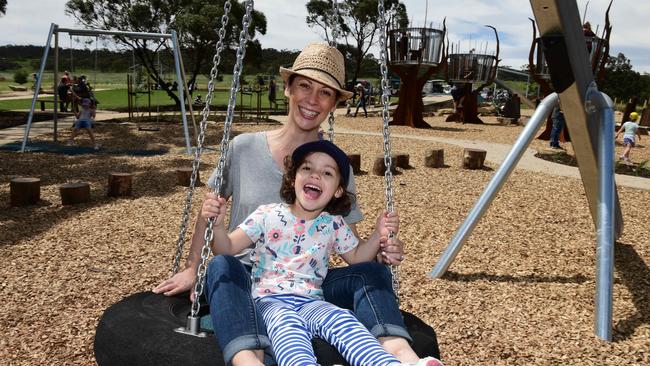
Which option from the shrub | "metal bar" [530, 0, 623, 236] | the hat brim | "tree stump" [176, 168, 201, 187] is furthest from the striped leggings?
the shrub

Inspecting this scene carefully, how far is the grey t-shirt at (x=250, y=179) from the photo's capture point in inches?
95.4

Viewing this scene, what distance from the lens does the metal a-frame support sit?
9.68 ft

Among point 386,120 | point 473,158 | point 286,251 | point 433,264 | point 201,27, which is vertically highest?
point 201,27

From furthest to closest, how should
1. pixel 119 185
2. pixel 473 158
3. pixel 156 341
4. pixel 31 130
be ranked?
pixel 31 130 < pixel 473 158 < pixel 119 185 < pixel 156 341

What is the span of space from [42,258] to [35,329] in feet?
4.23

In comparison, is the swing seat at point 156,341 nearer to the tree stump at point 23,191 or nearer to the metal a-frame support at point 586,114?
the metal a-frame support at point 586,114

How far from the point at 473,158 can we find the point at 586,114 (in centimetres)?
595

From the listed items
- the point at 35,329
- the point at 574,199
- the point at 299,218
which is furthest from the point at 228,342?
the point at 574,199

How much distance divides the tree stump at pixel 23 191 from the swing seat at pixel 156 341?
4.33 m

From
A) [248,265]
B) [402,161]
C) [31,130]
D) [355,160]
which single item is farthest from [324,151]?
[31,130]

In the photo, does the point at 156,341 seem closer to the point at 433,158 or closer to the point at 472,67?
the point at 433,158

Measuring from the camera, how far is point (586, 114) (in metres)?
3.22

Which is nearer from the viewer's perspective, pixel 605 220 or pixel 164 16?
pixel 605 220

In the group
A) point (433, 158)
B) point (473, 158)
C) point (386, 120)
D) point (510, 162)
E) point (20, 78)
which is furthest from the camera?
point (20, 78)
